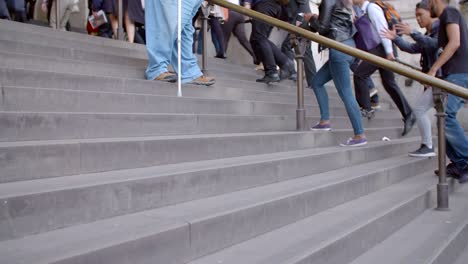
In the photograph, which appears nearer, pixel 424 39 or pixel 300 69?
pixel 300 69

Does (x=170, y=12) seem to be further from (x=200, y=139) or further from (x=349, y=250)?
(x=349, y=250)

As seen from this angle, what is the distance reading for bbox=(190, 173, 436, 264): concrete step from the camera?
2600mm

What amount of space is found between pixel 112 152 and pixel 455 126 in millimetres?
3373

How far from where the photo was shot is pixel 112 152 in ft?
9.68

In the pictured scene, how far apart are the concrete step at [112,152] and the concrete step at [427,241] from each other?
1.28 metres

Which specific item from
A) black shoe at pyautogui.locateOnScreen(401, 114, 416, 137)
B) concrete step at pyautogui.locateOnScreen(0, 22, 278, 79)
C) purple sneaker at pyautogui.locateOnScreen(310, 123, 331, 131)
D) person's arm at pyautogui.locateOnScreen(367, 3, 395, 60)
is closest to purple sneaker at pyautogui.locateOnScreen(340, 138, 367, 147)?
purple sneaker at pyautogui.locateOnScreen(310, 123, 331, 131)

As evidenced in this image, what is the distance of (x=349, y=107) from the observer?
5.18 metres

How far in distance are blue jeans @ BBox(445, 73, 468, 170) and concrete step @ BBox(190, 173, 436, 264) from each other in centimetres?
71

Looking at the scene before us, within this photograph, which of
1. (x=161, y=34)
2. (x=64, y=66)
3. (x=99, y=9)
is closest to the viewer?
(x=64, y=66)

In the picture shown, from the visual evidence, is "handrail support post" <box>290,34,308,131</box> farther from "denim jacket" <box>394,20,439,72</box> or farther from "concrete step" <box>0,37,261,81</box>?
"concrete step" <box>0,37,261,81</box>

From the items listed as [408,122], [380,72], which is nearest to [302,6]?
[380,72]

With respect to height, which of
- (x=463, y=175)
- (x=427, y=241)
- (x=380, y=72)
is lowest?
(x=427, y=241)

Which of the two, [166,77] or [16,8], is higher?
[16,8]

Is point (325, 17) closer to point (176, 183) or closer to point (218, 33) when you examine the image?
point (176, 183)
